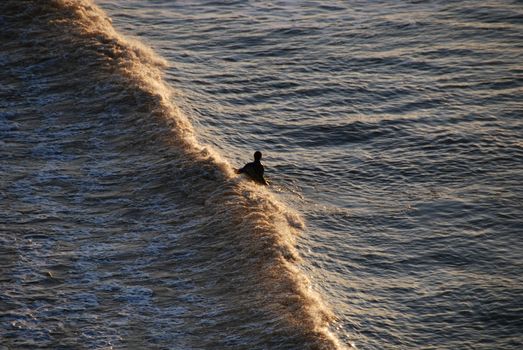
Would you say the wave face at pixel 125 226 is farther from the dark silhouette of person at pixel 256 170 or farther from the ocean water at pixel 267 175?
the dark silhouette of person at pixel 256 170

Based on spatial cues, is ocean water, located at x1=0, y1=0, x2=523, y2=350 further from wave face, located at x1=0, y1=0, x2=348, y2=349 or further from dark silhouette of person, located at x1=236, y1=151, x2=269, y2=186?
dark silhouette of person, located at x1=236, y1=151, x2=269, y2=186

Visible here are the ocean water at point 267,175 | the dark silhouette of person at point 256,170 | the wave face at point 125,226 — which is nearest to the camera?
the wave face at point 125,226

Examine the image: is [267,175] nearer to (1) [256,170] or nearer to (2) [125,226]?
(1) [256,170]

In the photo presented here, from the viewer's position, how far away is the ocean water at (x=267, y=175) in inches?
616

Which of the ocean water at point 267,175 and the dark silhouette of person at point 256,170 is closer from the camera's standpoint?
the ocean water at point 267,175

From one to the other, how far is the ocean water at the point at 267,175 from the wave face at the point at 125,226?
52 millimetres

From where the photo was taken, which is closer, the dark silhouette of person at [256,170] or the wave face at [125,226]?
the wave face at [125,226]

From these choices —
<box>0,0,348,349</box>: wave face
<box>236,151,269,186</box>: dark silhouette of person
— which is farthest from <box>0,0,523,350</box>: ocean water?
<box>236,151,269,186</box>: dark silhouette of person

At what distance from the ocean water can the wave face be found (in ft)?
0.17

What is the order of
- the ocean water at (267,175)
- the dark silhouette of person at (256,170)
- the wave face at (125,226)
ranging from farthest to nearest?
the dark silhouette of person at (256,170) → the ocean water at (267,175) → the wave face at (125,226)

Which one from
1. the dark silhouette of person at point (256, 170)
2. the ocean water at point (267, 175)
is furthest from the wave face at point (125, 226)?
the dark silhouette of person at point (256, 170)

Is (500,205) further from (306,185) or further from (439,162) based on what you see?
(306,185)

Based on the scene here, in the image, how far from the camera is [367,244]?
1816 centimetres

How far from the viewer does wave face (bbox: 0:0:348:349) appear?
1515 cm
